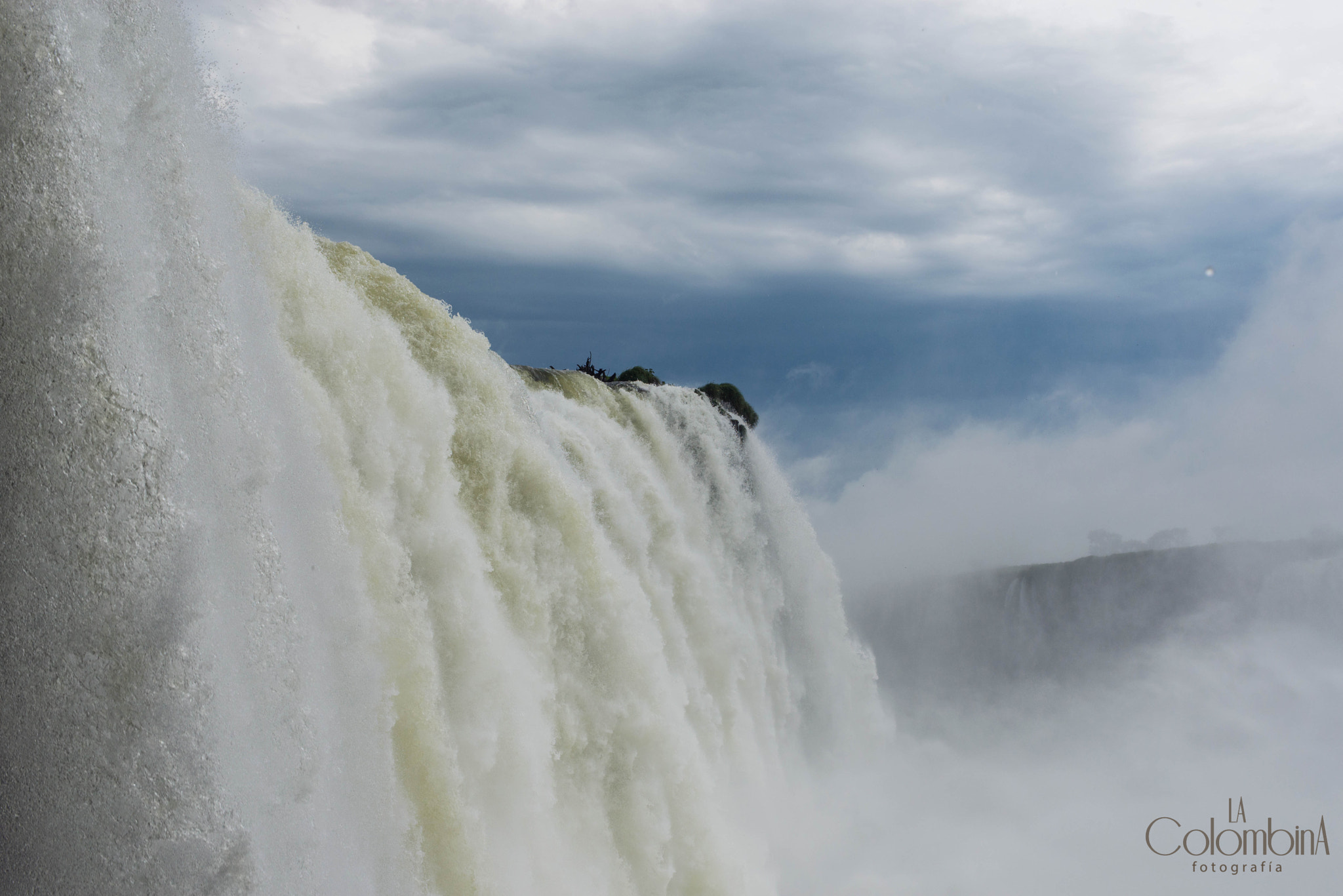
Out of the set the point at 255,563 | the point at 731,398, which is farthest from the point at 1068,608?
the point at 255,563

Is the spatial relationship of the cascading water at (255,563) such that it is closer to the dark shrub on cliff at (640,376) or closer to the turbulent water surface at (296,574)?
the turbulent water surface at (296,574)

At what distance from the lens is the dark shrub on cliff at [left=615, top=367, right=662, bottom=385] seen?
13.6m

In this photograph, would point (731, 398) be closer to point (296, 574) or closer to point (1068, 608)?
point (296, 574)

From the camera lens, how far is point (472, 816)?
4.64m

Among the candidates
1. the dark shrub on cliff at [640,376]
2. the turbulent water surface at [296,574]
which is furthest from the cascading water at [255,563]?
the dark shrub on cliff at [640,376]

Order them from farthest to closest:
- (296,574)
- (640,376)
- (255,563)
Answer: (640,376)
(296,574)
(255,563)

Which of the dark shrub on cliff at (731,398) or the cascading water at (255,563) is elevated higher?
the dark shrub on cliff at (731,398)

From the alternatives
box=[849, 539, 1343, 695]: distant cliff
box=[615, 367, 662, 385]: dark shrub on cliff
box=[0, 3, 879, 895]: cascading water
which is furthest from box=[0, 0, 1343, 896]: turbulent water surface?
box=[849, 539, 1343, 695]: distant cliff

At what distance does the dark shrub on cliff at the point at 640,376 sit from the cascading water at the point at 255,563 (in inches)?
259

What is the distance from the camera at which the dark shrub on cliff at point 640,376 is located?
13.6m

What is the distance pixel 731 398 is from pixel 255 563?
460 inches

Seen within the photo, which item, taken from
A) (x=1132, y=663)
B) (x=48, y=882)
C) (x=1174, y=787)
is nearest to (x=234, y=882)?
(x=48, y=882)

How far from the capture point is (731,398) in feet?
48.4

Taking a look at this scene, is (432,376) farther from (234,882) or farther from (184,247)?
(234,882)
